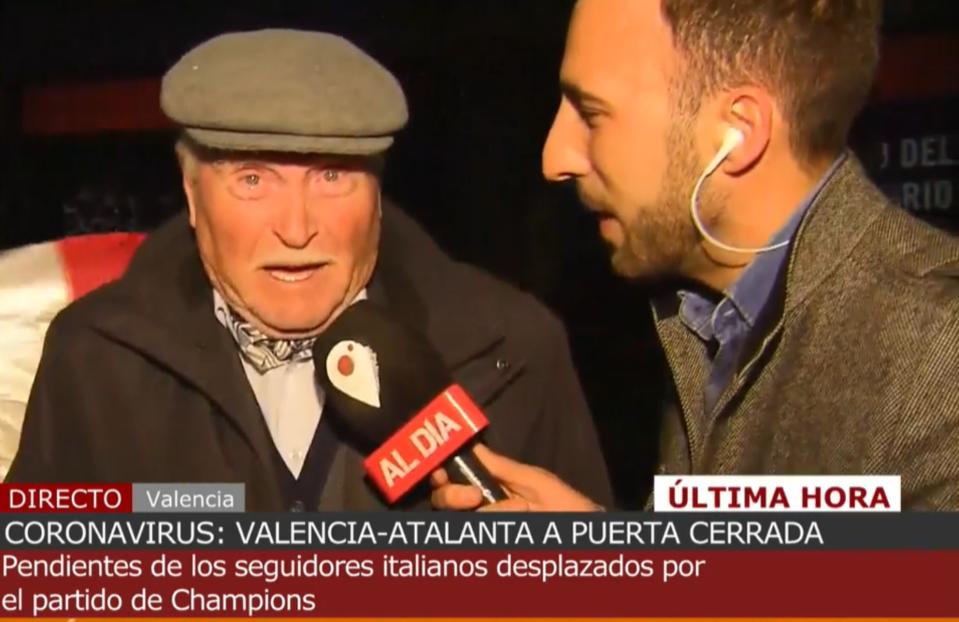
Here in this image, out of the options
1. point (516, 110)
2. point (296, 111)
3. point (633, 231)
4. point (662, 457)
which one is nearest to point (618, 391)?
point (662, 457)

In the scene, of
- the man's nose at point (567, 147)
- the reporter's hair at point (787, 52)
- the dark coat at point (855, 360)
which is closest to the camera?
the dark coat at point (855, 360)

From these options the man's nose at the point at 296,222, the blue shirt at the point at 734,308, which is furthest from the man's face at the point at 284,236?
the blue shirt at the point at 734,308

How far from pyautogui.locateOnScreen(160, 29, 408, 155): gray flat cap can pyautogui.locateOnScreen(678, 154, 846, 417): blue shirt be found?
0.41 m

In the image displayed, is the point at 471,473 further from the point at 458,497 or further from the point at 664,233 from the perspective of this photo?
the point at 664,233

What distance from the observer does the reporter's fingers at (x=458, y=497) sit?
1488 millimetres

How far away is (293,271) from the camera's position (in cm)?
157

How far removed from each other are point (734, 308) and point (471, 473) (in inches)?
13.4

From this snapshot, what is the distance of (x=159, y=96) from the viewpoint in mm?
1675

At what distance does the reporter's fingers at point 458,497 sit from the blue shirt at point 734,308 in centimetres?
28

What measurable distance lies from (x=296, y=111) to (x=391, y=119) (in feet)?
0.39

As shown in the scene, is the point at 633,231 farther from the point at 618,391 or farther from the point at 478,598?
the point at 478,598

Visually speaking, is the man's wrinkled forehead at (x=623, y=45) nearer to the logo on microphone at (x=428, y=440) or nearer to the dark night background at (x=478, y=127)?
the dark night background at (x=478, y=127)

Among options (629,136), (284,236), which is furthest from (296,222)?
(629,136)

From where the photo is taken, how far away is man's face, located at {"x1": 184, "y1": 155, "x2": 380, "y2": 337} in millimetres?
1567
